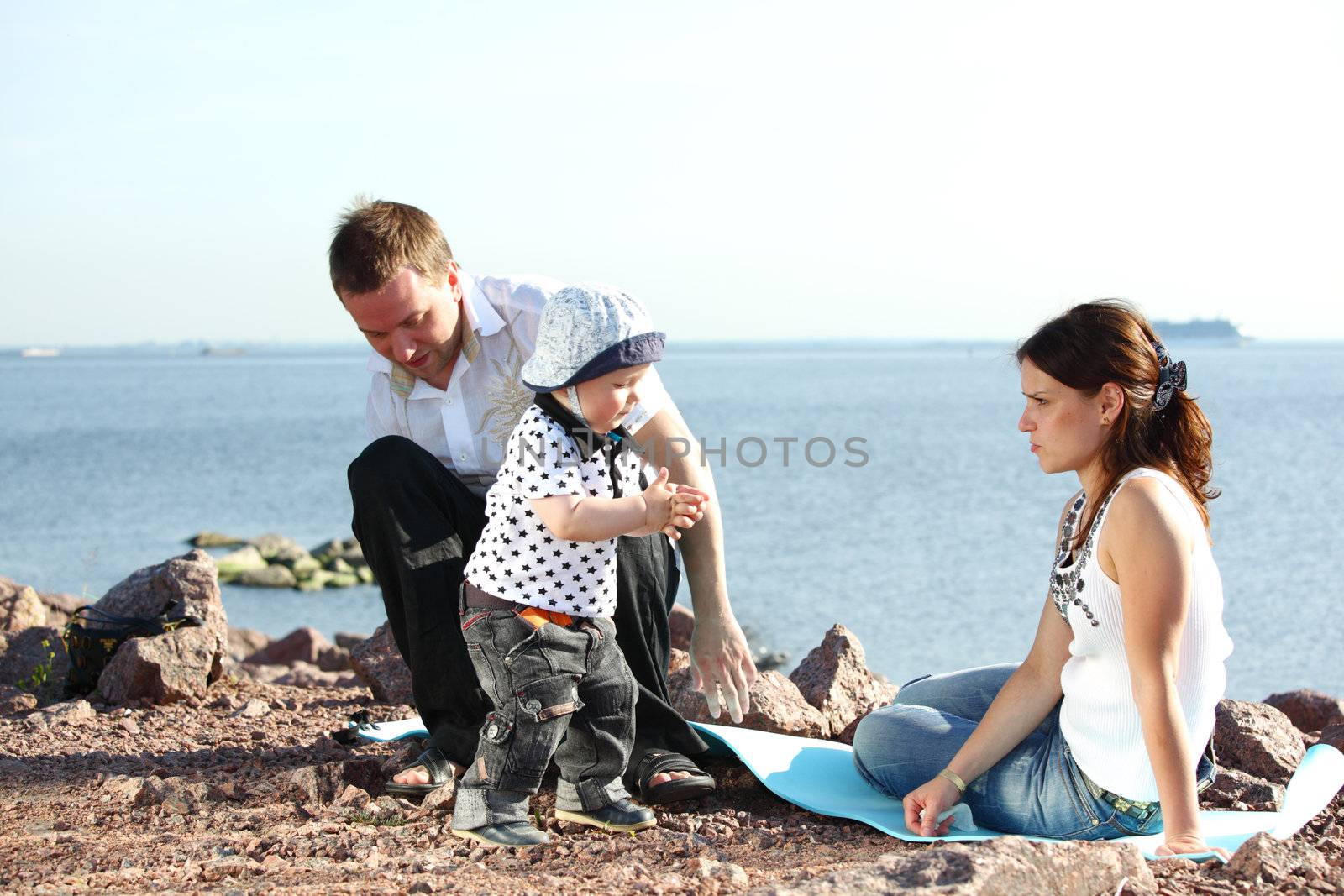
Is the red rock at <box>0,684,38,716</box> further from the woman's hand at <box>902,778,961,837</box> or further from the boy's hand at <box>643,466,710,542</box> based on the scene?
the woman's hand at <box>902,778,961,837</box>

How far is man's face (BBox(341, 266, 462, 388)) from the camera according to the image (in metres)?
3.56

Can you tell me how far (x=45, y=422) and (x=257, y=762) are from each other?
50.3 metres

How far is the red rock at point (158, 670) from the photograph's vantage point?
459cm

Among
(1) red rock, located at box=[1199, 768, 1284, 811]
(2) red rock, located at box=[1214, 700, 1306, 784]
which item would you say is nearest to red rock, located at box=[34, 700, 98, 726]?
(1) red rock, located at box=[1199, 768, 1284, 811]

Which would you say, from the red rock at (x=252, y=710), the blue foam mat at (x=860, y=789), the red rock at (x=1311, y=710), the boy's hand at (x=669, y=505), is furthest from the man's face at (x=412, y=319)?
the red rock at (x=1311, y=710)

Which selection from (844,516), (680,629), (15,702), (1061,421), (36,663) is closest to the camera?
(1061,421)

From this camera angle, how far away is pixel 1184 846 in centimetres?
268

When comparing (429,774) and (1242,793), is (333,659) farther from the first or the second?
(1242,793)

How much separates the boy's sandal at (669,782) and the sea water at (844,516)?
875 mm

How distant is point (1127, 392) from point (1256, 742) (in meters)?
1.49

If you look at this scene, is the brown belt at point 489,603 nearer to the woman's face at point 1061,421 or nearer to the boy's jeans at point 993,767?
the boy's jeans at point 993,767

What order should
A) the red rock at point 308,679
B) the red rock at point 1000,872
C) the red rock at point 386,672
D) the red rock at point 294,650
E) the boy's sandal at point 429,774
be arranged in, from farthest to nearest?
the red rock at point 294,650 → the red rock at point 308,679 → the red rock at point 386,672 → the boy's sandal at point 429,774 → the red rock at point 1000,872

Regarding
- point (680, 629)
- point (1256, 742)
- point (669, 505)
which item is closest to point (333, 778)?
point (669, 505)

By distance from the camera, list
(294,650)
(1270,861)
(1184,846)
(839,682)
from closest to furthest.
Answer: (1270,861), (1184,846), (839,682), (294,650)
